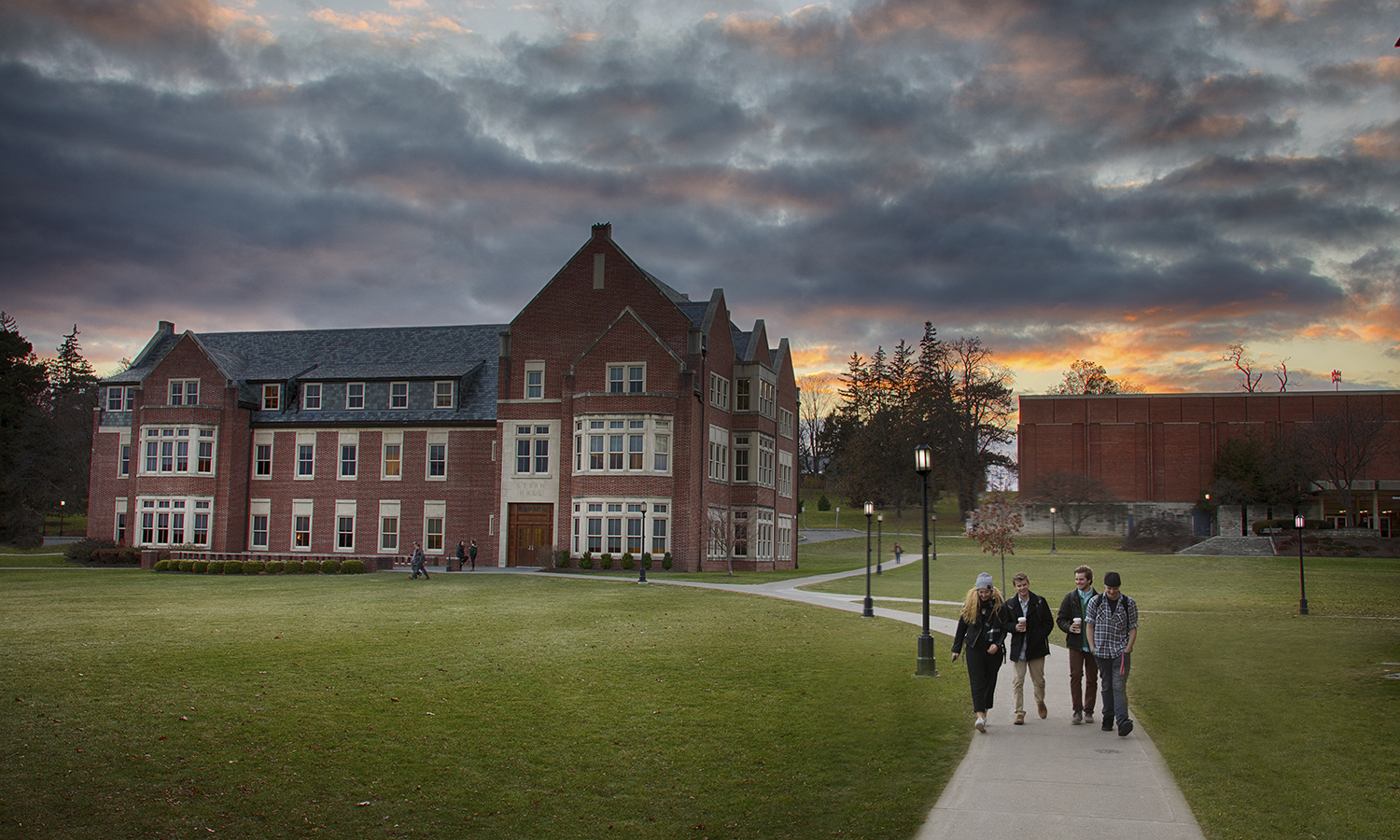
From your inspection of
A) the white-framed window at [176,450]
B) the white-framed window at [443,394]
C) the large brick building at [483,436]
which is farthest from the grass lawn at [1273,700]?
the white-framed window at [176,450]

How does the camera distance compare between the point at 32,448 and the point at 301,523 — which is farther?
the point at 32,448

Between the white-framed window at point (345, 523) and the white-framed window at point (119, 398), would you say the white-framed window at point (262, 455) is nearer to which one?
the white-framed window at point (345, 523)

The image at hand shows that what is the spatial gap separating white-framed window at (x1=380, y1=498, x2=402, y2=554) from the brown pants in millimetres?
44448

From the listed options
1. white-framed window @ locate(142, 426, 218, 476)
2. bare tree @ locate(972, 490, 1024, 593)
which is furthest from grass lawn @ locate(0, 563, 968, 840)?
white-framed window @ locate(142, 426, 218, 476)

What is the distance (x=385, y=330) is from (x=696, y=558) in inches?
959

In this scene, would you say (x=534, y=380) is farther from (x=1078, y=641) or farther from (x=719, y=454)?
(x=1078, y=641)

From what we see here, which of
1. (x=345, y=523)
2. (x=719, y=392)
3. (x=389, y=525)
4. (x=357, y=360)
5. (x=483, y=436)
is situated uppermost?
(x=357, y=360)

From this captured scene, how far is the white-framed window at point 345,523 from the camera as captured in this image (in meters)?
53.6

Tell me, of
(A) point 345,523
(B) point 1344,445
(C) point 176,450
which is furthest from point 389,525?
(B) point 1344,445

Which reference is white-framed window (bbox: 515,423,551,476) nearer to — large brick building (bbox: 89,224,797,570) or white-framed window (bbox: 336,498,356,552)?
large brick building (bbox: 89,224,797,570)

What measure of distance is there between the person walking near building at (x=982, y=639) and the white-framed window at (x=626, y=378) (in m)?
34.7

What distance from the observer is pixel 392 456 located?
5359 centimetres

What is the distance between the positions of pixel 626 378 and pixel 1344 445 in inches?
2235

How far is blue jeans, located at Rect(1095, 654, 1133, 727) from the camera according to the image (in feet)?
41.7
